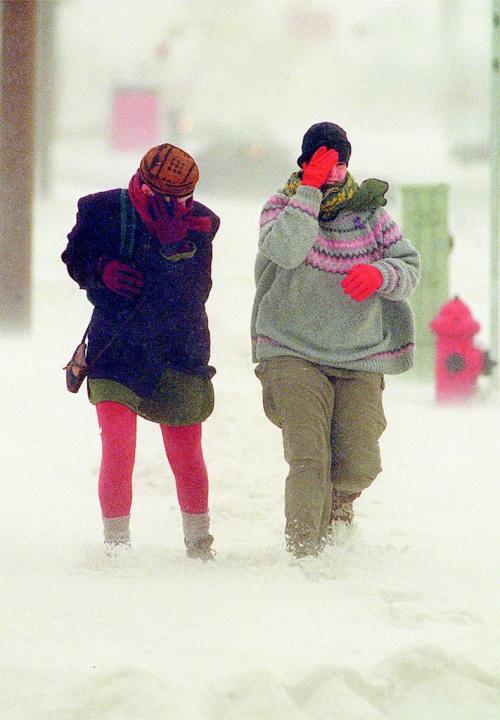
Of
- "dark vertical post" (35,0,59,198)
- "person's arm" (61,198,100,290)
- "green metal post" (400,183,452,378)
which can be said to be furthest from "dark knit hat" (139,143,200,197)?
"dark vertical post" (35,0,59,198)

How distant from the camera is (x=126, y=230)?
4.12 meters

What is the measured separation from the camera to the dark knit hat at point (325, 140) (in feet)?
13.7

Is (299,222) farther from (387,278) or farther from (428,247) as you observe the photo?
(428,247)

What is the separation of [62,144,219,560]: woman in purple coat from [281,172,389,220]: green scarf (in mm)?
306

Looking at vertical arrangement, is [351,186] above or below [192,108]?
below

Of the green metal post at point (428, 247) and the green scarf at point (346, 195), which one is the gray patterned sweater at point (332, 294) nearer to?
the green scarf at point (346, 195)

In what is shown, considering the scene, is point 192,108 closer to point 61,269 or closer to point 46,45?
point 46,45

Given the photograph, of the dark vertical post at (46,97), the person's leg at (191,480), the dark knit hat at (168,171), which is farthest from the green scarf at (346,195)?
the dark vertical post at (46,97)

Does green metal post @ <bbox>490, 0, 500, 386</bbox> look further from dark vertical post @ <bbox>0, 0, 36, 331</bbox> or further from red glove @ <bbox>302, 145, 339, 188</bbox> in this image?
red glove @ <bbox>302, 145, 339, 188</bbox>

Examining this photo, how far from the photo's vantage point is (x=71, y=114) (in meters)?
31.8

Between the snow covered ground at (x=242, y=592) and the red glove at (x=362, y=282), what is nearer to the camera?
the snow covered ground at (x=242, y=592)

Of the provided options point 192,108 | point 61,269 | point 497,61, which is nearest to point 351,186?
point 497,61

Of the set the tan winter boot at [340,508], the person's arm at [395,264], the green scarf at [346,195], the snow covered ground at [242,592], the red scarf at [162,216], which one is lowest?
the snow covered ground at [242,592]

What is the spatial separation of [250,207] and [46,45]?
164 inches
